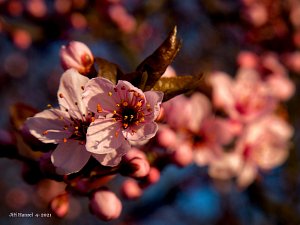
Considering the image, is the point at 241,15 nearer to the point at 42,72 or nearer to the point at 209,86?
the point at 209,86

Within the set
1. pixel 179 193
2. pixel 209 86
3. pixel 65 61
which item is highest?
pixel 65 61

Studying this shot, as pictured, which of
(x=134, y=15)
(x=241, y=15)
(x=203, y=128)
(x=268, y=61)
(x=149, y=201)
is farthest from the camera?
(x=149, y=201)

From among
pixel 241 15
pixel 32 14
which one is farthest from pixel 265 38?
pixel 32 14

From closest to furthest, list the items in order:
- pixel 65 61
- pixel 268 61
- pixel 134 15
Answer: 1. pixel 65 61
2. pixel 268 61
3. pixel 134 15

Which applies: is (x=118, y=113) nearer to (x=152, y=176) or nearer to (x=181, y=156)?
(x=152, y=176)

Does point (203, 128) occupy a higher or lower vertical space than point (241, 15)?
lower

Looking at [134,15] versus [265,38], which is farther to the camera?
[134,15]

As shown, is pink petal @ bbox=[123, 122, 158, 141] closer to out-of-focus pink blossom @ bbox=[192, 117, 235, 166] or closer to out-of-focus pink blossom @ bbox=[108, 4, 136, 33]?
out-of-focus pink blossom @ bbox=[192, 117, 235, 166]
